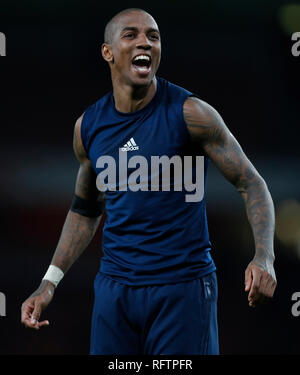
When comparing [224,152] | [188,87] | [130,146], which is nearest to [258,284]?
[224,152]

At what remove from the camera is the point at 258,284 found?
2.04 metres

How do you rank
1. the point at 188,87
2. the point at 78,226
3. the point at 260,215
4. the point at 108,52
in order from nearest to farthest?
the point at 260,215, the point at 108,52, the point at 78,226, the point at 188,87

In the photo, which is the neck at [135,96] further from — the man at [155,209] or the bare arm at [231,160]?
the bare arm at [231,160]

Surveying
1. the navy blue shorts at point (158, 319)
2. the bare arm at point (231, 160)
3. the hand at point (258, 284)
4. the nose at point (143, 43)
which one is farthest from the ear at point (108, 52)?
the hand at point (258, 284)

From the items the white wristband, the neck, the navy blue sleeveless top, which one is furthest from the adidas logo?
the white wristband

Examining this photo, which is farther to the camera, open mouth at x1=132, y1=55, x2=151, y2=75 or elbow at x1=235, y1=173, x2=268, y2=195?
open mouth at x1=132, y1=55, x2=151, y2=75

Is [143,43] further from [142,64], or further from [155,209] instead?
[155,209]

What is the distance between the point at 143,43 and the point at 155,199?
2.00 feet

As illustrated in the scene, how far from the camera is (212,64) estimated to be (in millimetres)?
4797

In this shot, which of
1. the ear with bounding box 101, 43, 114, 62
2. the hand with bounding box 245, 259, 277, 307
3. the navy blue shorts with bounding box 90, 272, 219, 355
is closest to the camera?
the hand with bounding box 245, 259, 277, 307

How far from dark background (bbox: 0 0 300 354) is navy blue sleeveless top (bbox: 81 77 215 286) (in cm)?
212

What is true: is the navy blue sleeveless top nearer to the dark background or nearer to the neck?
the neck

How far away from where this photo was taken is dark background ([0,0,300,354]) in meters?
4.49

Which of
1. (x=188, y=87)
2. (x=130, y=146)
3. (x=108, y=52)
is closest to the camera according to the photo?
(x=130, y=146)
